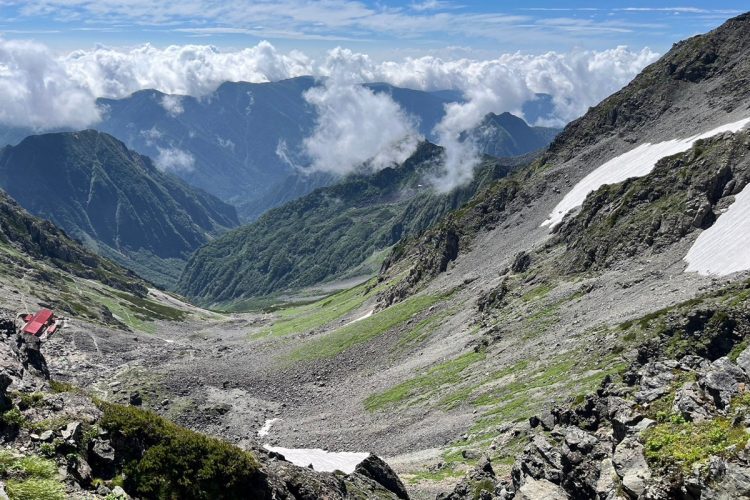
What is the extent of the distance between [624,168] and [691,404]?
135 metres

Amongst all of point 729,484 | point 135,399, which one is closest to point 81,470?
point 729,484

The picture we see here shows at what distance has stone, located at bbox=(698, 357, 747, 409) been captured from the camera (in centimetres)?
2922

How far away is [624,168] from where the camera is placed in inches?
6019

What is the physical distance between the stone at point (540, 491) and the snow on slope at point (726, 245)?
193 ft

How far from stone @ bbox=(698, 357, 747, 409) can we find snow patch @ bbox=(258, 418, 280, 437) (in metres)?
74.5

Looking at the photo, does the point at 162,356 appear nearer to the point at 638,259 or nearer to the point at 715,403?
the point at 638,259

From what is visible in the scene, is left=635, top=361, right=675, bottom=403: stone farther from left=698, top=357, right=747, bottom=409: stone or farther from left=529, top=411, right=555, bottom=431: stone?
left=529, top=411, right=555, bottom=431: stone

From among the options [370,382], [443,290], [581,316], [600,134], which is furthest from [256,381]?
[600,134]

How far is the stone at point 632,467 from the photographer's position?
24.2 metres

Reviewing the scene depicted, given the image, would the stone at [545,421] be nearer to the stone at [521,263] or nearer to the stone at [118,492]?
the stone at [118,492]

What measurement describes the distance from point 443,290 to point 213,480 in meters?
119

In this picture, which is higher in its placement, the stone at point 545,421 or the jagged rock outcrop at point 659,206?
the jagged rock outcrop at point 659,206

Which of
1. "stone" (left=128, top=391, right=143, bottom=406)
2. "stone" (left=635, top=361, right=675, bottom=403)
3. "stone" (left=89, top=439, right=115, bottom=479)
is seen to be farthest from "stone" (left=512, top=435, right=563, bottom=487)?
"stone" (left=128, top=391, right=143, bottom=406)

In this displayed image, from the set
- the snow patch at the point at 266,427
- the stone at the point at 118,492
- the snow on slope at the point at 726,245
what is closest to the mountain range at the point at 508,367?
the stone at the point at 118,492
